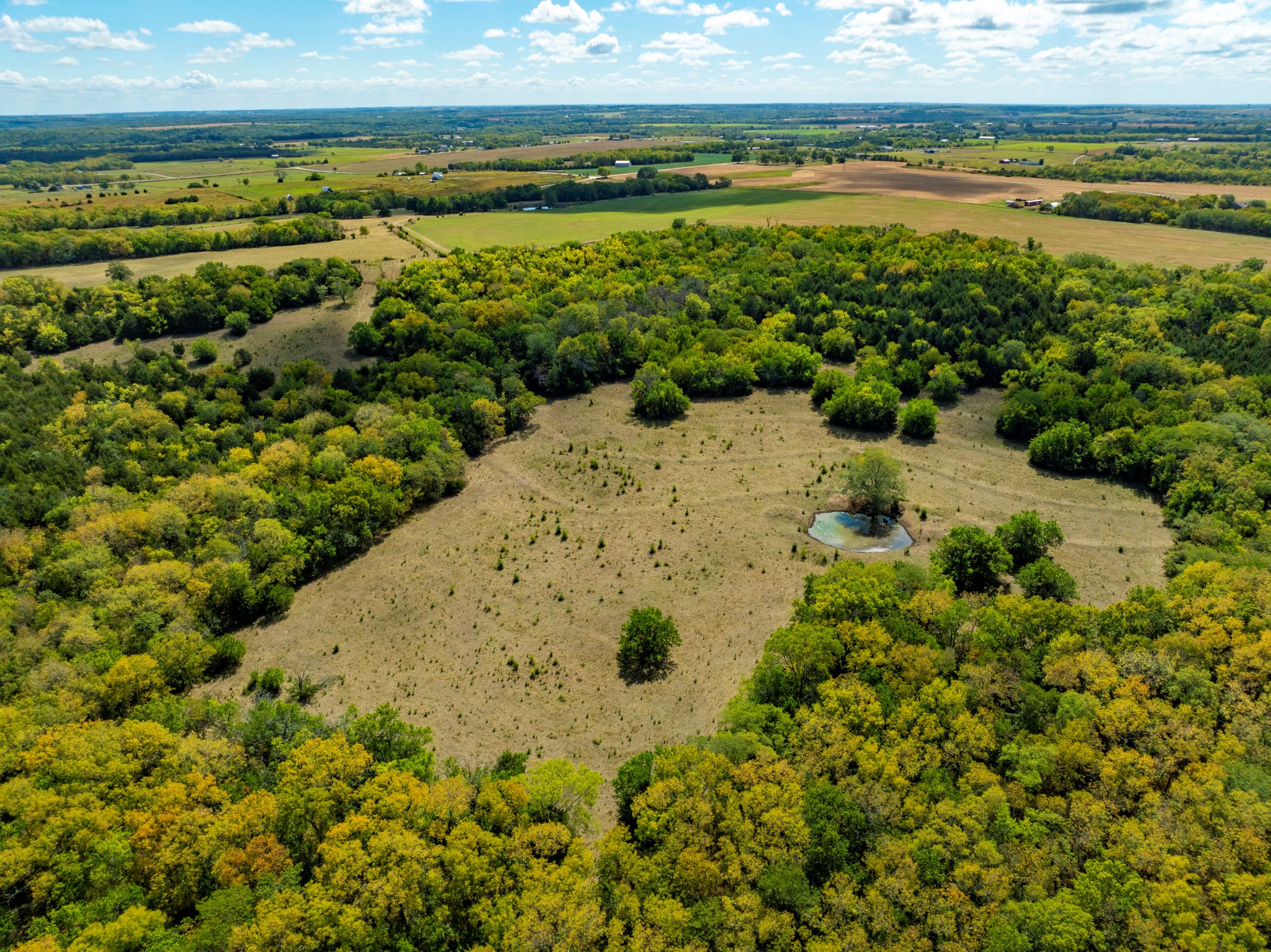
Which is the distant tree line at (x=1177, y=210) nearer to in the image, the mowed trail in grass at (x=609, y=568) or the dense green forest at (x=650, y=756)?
the dense green forest at (x=650, y=756)

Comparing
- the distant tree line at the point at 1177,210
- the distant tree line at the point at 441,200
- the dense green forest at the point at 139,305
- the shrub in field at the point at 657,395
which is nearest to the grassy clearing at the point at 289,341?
the dense green forest at the point at 139,305

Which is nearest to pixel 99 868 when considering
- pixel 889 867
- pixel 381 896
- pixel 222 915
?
pixel 222 915

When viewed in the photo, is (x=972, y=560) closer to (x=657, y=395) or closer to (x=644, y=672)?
(x=644, y=672)

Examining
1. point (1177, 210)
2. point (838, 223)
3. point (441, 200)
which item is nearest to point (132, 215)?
point (441, 200)

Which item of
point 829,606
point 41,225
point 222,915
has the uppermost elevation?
point 41,225

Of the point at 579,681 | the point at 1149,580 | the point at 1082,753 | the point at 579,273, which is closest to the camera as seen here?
the point at 1082,753

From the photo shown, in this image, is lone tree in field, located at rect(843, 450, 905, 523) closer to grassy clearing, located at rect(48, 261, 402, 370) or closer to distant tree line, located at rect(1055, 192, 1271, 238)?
grassy clearing, located at rect(48, 261, 402, 370)

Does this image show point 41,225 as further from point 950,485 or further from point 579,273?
point 950,485

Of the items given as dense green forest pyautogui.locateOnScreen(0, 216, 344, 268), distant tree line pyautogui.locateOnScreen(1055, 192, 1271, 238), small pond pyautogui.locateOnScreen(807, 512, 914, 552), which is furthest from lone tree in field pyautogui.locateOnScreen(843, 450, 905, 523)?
distant tree line pyautogui.locateOnScreen(1055, 192, 1271, 238)
